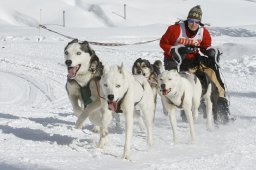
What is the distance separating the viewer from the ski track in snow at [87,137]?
4.53m

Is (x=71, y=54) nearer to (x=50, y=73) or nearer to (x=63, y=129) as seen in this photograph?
(x=63, y=129)

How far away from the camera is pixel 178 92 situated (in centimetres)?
553

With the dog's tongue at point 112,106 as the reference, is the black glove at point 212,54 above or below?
above

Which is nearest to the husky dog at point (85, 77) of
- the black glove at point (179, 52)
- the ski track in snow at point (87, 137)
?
the ski track in snow at point (87, 137)

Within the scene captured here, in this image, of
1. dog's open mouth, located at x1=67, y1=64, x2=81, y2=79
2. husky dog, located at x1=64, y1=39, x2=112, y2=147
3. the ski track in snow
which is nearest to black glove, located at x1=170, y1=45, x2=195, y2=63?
the ski track in snow

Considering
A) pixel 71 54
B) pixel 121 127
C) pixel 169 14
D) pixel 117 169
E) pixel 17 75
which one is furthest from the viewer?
pixel 169 14

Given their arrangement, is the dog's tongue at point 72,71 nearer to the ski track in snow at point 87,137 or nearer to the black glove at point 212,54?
the ski track in snow at point 87,137

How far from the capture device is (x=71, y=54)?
5156mm

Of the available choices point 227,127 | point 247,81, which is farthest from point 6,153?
point 247,81

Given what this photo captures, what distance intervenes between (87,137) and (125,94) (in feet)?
3.71

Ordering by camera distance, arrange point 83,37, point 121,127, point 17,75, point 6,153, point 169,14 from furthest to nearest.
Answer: point 169,14 → point 83,37 → point 17,75 → point 121,127 → point 6,153

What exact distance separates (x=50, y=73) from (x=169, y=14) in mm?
26267

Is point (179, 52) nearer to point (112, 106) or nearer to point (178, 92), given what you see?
point (178, 92)

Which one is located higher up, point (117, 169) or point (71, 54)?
point (71, 54)
